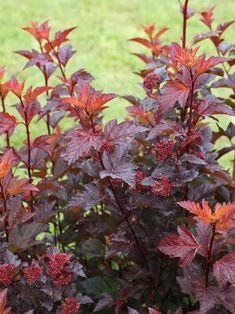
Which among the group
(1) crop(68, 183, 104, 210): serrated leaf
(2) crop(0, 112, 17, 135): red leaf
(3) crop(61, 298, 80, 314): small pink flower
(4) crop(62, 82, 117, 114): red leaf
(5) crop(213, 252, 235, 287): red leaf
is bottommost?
(3) crop(61, 298, 80, 314): small pink flower

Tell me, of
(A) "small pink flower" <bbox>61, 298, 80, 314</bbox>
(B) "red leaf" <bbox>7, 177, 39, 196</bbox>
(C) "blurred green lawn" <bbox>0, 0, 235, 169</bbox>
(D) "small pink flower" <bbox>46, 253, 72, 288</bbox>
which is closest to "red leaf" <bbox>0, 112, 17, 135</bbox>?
(B) "red leaf" <bbox>7, 177, 39, 196</bbox>

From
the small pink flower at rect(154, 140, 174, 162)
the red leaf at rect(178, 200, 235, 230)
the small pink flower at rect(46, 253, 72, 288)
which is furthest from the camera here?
the small pink flower at rect(154, 140, 174, 162)

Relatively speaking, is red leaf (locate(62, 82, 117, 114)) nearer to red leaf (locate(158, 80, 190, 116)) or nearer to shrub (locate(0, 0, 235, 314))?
shrub (locate(0, 0, 235, 314))

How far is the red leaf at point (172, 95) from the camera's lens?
5.80ft

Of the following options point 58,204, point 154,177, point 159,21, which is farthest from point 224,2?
point 154,177

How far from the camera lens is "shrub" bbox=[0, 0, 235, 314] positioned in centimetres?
168

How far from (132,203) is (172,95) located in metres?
0.36

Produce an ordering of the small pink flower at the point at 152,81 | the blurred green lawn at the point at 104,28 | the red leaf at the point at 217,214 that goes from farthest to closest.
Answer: the blurred green lawn at the point at 104,28 → the small pink flower at the point at 152,81 → the red leaf at the point at 217,214

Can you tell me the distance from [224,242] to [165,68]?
2.35 ft

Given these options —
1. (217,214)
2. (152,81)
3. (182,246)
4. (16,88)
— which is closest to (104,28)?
(152,81)

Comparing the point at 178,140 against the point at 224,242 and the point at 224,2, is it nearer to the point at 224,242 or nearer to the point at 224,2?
the point at 224,242

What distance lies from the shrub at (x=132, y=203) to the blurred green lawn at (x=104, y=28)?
3.03m

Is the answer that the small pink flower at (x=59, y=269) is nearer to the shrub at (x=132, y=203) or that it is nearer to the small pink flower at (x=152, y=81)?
the shrub at (x=132, y=203)

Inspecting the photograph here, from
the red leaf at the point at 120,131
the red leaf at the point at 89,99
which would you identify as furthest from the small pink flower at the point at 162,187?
the red leaf at the point at 89,99
